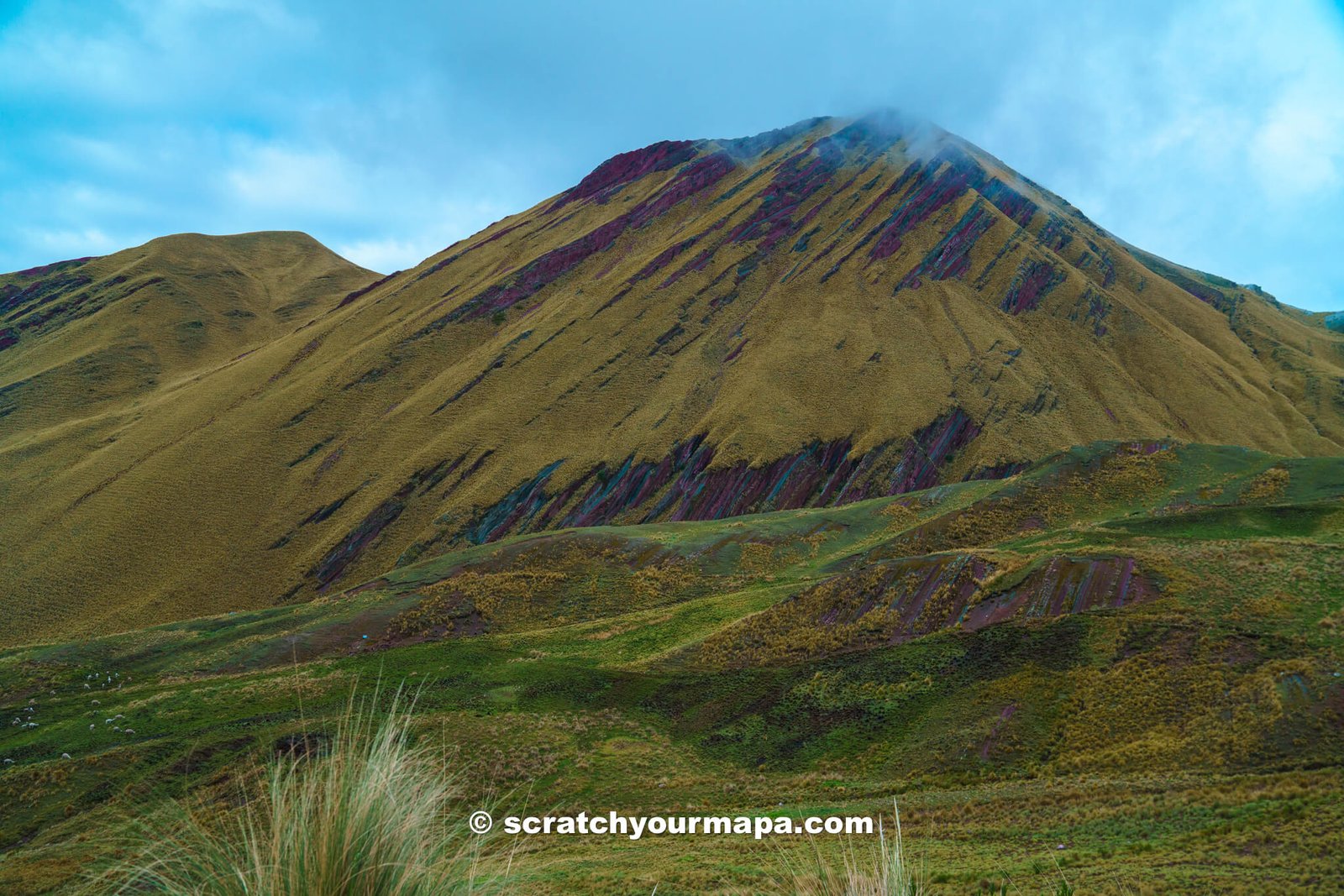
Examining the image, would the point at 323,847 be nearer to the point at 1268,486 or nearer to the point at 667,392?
the point at 1268,486

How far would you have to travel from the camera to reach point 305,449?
9194 cm

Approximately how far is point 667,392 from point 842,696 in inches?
2625

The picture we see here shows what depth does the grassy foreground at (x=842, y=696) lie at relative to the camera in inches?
653

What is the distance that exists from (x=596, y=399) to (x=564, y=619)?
163 ft

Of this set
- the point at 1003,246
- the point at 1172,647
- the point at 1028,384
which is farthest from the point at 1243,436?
the point at 1172,647

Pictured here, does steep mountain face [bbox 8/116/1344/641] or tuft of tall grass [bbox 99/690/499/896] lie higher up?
steep mountain face [bbox 8/116/1344/641]

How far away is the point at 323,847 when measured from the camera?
15.3ft

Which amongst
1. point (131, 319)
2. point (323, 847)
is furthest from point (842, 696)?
point (131, 319)

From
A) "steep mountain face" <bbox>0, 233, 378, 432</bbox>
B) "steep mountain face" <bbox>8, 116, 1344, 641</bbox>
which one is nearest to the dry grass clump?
"steep mountain face" <bbox>8, 116, 1344, 641</bbox>

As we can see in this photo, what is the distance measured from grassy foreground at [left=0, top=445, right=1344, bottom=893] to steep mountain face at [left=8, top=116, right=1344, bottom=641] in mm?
24472

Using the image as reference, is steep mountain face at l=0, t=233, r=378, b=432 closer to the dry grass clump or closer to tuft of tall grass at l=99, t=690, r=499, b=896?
tuft of tall grass at l=99, t=690, r=499, b=896

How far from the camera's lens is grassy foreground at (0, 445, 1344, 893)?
54.4 ft

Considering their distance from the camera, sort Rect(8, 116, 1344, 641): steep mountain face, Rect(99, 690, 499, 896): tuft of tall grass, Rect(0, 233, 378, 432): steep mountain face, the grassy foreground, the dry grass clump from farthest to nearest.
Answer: Rect(0, 233, 378, 432): steep mountain face < Rect(8, 116, 1344, 641): steep mountain face < the dry grass clump < the grassy foreground < Rect(99, 690, 499, 896): tuft of tall grass

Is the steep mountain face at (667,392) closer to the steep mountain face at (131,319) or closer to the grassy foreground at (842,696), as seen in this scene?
the steep mountain face at (131,319)
